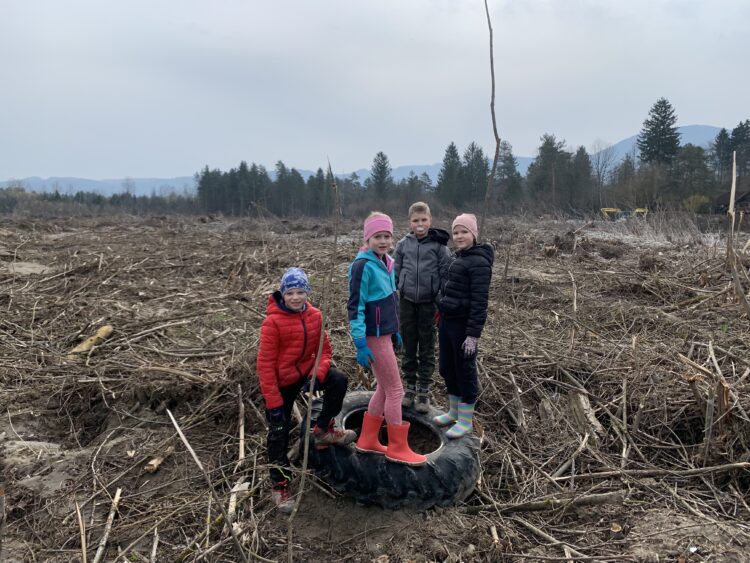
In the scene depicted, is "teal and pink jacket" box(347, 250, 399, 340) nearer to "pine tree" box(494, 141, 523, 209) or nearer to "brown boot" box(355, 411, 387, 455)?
"brown boot" box(355, 411, 387, 455)

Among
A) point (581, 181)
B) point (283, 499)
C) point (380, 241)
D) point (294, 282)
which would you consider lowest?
point (283, 499)

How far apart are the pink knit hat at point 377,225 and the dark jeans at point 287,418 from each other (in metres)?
0.97

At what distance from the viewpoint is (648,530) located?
9.24ft

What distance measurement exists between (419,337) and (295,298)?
51.9 inches

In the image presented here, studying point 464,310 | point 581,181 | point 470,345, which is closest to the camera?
point 470,345

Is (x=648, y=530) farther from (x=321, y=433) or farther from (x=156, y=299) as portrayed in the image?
(x=156, y=299)

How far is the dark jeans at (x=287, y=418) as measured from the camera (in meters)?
2.97

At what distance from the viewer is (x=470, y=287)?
3344mm

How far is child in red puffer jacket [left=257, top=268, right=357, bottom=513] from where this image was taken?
2895 mm

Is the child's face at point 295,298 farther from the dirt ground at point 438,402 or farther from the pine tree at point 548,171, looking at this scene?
the pine tree at point 548,171

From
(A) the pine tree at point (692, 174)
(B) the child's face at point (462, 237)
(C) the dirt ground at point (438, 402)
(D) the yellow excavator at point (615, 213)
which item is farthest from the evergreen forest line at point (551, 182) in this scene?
(B) the child's face at point (462, 237)

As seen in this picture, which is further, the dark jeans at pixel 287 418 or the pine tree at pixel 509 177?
the pine tree at pixel 509 177

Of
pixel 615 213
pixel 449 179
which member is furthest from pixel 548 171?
pixel 615 213

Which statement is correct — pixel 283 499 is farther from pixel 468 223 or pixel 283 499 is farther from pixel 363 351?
pixel 468 223
